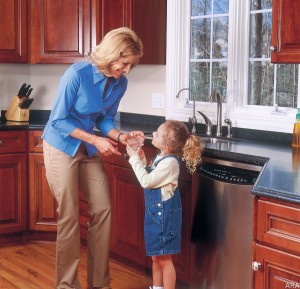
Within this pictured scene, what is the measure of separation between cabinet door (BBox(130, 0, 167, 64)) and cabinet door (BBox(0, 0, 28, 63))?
3.23 feet

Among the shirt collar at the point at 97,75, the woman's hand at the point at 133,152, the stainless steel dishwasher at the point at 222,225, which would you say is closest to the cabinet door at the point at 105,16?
the shirt collar at the point at 97,75

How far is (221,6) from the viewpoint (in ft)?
12.5

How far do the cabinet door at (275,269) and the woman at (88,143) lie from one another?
96cm

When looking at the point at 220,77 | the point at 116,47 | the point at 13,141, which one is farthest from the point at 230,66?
the point at 13,141

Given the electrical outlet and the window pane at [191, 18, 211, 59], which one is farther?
the electrical outlet

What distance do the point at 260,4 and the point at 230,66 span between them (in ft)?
1.35

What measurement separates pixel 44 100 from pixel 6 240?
1.23m

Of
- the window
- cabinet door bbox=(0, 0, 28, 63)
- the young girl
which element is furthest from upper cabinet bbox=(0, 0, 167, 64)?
the young girl

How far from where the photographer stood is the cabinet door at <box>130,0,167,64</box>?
389cm

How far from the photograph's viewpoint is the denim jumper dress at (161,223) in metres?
2.90

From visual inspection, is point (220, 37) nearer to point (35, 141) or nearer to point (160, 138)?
point (160, 138)

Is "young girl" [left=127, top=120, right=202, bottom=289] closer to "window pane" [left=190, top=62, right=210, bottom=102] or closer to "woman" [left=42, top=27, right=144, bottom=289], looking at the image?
"woman" [left=42, top=27, right=144, bottom=289]

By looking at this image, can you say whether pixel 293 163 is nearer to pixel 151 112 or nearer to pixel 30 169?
pixel 151 112

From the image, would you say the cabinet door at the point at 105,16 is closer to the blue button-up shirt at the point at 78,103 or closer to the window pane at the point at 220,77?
the window pane at the point at 220,77
